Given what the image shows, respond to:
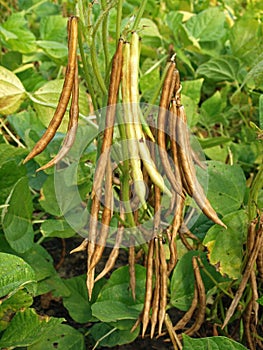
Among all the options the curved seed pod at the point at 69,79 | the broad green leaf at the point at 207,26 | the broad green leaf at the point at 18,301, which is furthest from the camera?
the broad green leaf at the point at 207,26

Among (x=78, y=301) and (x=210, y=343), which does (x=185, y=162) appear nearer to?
(x=210, y=343)

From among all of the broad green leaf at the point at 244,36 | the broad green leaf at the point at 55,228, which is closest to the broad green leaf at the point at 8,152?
the broad green leaf at the point at 55,228

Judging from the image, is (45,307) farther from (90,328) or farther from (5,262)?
(5,262)

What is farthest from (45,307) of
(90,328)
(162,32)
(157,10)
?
(157,10)

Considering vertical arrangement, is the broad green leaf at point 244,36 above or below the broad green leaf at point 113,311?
above

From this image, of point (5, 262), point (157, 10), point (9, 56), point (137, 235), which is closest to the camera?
point (5, 262)

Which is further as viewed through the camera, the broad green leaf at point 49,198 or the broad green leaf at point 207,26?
the broad green leaf at point 207,26

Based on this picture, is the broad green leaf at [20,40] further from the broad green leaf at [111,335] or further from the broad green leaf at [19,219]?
the broad green leaf at [111,335]

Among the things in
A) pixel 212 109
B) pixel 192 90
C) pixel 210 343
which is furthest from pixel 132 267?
pixel 212 109

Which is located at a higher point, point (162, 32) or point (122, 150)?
point (162, 32)
